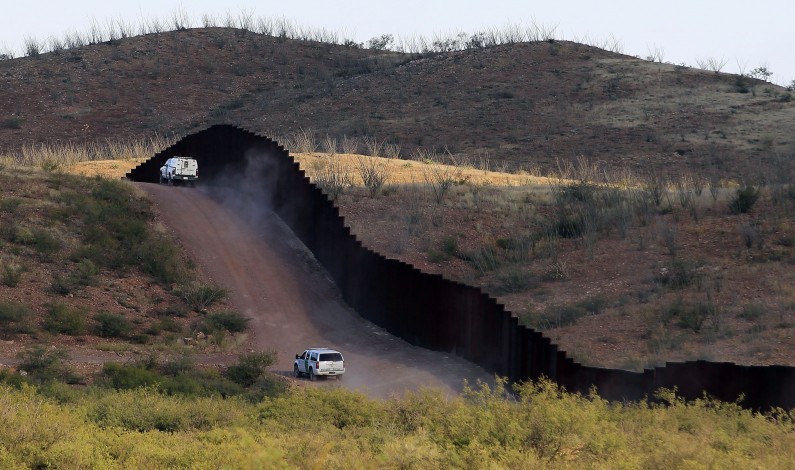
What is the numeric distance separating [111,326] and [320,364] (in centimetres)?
706

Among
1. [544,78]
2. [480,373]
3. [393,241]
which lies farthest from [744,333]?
[544,78]

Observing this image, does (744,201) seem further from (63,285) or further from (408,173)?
(63,285)

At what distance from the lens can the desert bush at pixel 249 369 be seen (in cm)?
2556

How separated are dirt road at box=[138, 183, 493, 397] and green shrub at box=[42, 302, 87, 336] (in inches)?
178

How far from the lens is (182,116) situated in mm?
86000

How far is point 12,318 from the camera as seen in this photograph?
2927 cm

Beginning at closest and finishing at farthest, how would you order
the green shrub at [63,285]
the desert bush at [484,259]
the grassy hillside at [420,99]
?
the green shrub at [63,285] < the desert bush at [484,259] < the grassy hillside at [420,99]

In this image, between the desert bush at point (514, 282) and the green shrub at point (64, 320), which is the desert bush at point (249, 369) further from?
the desert bush at point (514, 282)

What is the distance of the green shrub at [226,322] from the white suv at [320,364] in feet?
17.0

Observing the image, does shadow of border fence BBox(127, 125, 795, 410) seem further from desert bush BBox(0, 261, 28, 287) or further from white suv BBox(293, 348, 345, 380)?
desert bush BBox(0, 261, 28, 287)

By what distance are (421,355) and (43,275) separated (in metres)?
11.5

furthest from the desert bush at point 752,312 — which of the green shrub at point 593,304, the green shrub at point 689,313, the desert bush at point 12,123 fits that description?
the desert bush at point 12,123

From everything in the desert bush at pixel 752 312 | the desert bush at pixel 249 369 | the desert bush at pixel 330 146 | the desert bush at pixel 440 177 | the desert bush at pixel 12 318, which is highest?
the desert bush at pixel 330 146

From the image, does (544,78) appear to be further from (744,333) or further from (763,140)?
(744,333)
